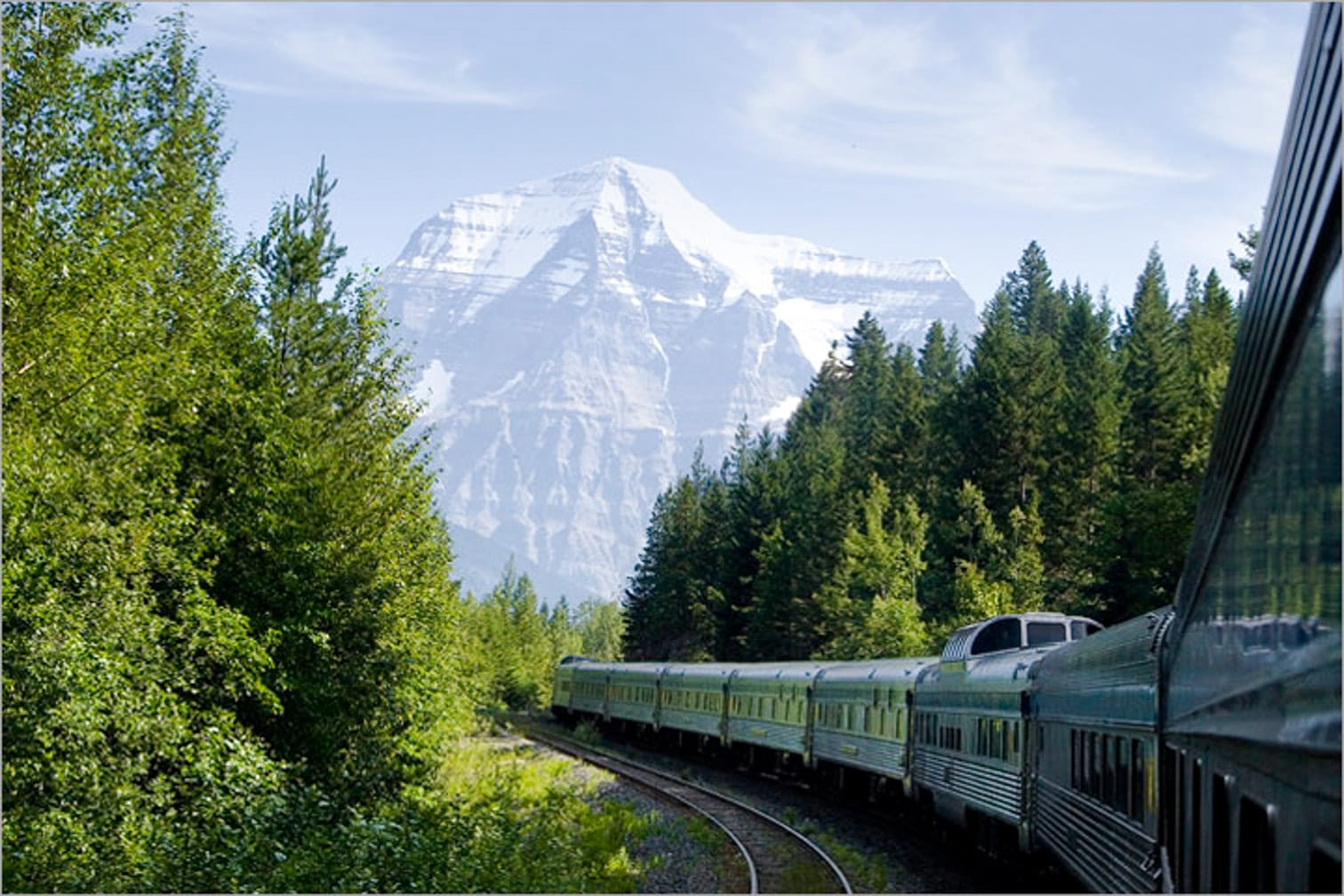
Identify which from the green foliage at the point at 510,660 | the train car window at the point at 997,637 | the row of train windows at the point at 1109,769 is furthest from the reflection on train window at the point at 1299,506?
the green foliage at the point at 510,660

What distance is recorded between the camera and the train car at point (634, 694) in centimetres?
5862

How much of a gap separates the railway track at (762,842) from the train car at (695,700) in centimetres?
424

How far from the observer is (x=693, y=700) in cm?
5228

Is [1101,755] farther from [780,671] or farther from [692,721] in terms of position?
[692,721]

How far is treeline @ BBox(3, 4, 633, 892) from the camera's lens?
17109 mm

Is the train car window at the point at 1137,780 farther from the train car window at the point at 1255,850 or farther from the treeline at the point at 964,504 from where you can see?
the treeline at the point at 964,504

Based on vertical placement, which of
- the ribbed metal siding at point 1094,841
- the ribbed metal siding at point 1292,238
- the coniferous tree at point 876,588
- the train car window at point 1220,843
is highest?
the coniferous tree at point 876,588

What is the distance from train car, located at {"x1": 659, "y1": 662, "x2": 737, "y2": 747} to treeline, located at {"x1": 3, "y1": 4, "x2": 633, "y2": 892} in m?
17.0

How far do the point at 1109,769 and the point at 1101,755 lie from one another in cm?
52

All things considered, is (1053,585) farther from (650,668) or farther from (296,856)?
(296,856)

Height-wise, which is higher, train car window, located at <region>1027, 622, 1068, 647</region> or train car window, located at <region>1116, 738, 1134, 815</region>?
train car window, located at <region>1027, 622, 1068, 647</region>

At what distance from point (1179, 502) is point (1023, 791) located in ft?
104

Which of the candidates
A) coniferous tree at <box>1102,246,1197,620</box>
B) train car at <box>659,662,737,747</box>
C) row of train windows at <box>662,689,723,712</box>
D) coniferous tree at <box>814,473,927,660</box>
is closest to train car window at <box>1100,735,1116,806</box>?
coniferous tree at <box>1102,246,1197,620</box>

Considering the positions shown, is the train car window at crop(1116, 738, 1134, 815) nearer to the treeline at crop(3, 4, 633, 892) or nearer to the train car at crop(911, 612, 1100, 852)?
the train car at crop(911, 612, 1100, 852)
